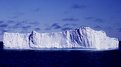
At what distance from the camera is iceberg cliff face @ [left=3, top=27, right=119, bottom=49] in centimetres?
11581

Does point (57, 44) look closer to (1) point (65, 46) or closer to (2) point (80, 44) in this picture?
(1) point (65, 46)

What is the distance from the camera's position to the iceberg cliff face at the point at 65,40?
115812 mm

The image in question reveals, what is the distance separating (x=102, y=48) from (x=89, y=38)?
1072 centimetres

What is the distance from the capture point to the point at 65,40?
393 ft

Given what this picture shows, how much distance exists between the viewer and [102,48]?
4845 inches
